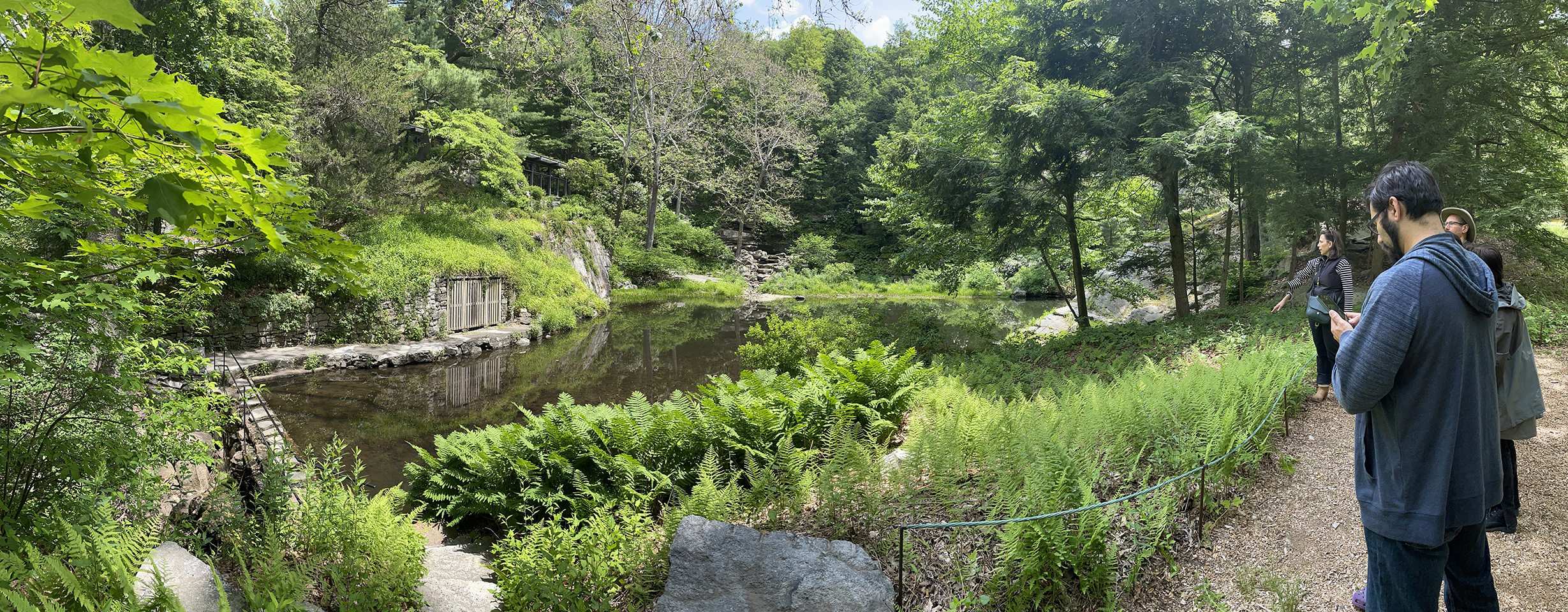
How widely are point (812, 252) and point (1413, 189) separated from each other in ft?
122

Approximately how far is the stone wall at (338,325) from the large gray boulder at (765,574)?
10.7 meters

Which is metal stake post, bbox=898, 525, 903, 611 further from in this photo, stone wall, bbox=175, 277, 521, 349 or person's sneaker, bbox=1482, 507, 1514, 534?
stone wall, bbox=175, 277, 521, 349

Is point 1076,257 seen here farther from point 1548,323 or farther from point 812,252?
point 812,252

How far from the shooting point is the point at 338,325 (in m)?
13.3

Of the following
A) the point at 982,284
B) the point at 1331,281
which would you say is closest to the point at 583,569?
the point at 1331,281

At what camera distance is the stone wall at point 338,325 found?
11.7 metres

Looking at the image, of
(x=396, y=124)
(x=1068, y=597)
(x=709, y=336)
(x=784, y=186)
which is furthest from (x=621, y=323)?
(x=784, y=186)

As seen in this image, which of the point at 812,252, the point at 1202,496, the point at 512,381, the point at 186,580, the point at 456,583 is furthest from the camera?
the point at 812,252

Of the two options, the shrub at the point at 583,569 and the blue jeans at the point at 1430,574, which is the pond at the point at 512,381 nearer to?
the shrub at the point at 583,569

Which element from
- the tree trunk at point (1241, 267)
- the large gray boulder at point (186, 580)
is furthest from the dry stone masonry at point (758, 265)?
the large gray boulder at point (186, 580)

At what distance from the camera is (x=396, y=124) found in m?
18.1

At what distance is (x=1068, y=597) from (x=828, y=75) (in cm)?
4955

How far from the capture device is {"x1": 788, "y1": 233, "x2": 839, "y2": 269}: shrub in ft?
127

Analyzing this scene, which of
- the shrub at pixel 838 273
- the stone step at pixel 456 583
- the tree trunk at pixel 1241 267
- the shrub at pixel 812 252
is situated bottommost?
the stone step at pixel 456 583
